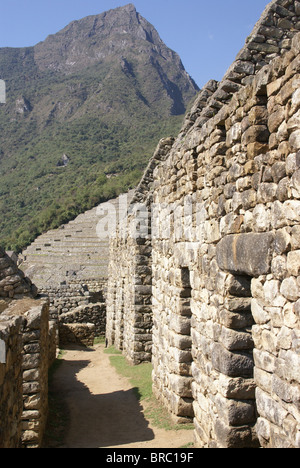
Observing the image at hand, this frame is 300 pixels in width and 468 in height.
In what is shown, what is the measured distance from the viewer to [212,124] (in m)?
4.44

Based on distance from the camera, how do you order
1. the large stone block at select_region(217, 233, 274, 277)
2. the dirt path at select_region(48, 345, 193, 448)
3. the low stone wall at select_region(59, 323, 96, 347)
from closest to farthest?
the large stone block at select_region(217, 233, 274, 277) < the dirt path at select_region(48, 345, 193, 448) < the low stone wall at select_region(59, 323, 96, 347)

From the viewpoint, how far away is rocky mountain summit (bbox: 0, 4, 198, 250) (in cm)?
5584

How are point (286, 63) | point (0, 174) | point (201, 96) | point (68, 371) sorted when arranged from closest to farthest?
point (286, 63) → point (201, 96) → point (68, 371) → point (0, 174)

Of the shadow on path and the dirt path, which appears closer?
the dirt path

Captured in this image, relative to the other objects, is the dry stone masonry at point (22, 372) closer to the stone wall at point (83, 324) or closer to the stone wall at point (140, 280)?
the stone wall at point (140, 280)

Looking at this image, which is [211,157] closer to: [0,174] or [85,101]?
[0,174]

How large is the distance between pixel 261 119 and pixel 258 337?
5.55ft

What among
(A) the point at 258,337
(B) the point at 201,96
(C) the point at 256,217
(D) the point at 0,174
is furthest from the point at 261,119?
(D) the point at 0,174

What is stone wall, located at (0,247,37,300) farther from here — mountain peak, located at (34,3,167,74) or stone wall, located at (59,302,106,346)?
mountain peak, located at (34,3,167,74)

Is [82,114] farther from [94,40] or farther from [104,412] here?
[104,412]

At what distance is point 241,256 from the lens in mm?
3598

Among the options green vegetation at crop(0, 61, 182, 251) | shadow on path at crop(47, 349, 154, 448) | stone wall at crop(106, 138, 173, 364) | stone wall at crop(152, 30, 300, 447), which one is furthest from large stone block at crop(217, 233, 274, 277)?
green vegetation at crop(0, 61, 182, 251)

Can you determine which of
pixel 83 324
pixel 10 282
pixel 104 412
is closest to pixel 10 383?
pixel 10 282

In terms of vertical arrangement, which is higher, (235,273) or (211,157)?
(211,157)
